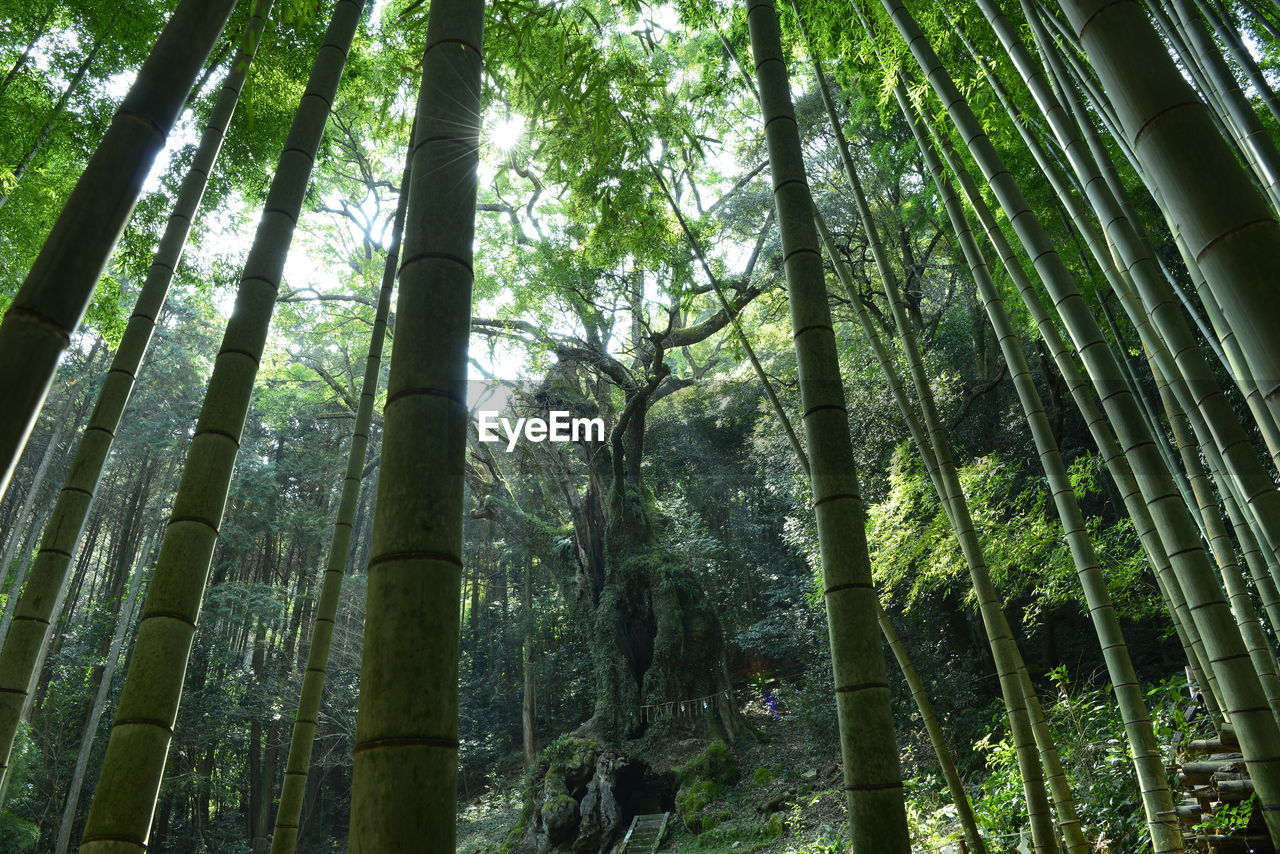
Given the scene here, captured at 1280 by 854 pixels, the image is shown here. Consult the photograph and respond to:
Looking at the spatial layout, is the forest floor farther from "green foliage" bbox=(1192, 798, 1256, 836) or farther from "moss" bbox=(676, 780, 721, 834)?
"green foliage" bbox=(1192, 798, 1256, 836)

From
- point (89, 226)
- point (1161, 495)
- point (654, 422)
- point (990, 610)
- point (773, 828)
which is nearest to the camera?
point (89, 226)

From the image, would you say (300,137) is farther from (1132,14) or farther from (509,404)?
(509,404)

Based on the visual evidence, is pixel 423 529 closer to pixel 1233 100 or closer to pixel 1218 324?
pixel 1218 324

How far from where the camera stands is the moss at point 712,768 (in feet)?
29.5

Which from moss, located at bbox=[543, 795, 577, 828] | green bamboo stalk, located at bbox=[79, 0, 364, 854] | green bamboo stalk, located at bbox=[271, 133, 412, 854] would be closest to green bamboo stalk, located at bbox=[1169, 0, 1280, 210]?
green bamboo stalk, located at bbox=[271, 133, 412, 854]

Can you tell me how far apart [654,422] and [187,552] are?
1450cm

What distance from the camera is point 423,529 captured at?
0.90 m

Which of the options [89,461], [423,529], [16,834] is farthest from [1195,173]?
[16,834]

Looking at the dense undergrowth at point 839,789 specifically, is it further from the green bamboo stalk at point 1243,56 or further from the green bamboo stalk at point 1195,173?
the green bamboo stalk at point 1195,173

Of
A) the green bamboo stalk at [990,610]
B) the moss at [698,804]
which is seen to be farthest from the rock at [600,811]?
the green bamboo stalk at [990,610]

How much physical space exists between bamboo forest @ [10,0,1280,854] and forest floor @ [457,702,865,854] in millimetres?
71

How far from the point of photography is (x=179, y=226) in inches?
83.9

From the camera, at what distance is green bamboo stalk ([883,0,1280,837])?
1.51 meters

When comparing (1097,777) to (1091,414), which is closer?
(1091,414)
